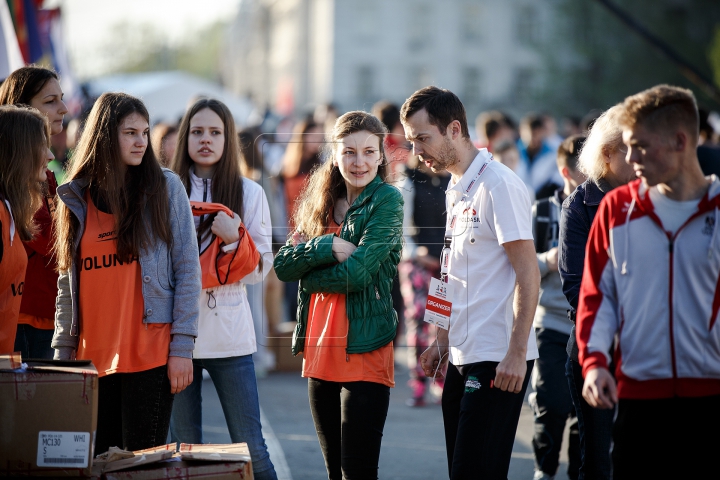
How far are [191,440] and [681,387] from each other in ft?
8.64

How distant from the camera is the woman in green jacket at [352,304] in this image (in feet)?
13.3

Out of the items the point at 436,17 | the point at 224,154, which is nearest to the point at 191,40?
the point at 436,17

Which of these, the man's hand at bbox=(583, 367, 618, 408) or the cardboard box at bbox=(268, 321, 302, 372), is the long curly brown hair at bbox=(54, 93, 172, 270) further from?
the cardboard box at bbox=(268, 321, 302, 372)

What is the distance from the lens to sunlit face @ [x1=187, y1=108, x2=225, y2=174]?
15.9 ft

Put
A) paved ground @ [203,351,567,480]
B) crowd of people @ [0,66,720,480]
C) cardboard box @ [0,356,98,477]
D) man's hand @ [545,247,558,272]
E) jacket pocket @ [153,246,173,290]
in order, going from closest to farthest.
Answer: crowd of people @ [0,66,720,480] < cardboard box @ [0,356,98,477] < jacket pocket @ [153,246,173,290] < man's hand @ [545,247,558,272] < paved ground @ [203,351,567,480]

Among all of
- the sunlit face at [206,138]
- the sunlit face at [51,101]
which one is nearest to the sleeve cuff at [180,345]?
the sunlit face at [206,138]

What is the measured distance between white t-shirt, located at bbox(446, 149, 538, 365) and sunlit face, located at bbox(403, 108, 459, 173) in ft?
0.37

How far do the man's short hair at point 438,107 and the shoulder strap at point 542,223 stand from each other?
1952 millimetres

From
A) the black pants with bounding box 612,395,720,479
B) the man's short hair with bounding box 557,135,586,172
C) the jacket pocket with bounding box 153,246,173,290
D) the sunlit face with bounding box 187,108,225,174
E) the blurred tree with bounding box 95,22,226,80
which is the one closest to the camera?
the black pants with bounding box 612,395,720,479

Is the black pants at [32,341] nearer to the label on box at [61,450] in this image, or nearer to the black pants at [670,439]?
the label on box at [61,450]

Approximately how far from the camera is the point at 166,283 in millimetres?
4000

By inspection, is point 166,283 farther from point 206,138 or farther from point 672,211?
point 672,211

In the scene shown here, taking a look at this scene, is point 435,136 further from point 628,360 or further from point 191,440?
point 191,440

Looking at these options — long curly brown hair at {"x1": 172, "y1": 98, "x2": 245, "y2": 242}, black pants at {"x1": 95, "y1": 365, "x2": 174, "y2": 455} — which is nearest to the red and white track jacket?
black pants at {"x1": 95, "y1": 365, "x2": 174, "y2": 455}
